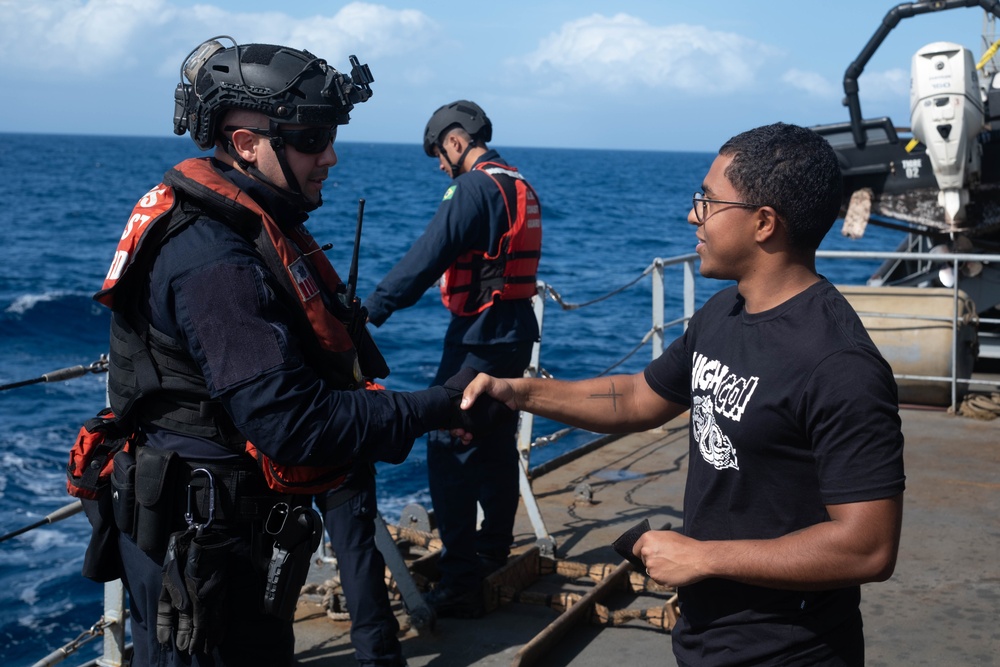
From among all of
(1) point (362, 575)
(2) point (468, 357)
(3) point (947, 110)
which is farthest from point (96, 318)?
(1) point (362, 575)

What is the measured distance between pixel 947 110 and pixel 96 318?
59.8ft

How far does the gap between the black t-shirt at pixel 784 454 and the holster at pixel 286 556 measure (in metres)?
1.07

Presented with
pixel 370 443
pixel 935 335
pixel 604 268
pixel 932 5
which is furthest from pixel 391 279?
pixel 604 268

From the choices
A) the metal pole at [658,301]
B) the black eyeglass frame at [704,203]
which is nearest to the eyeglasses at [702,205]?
the black eyeglass frame at [704,203]

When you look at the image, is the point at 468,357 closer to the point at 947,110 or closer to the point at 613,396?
the point at 613,396

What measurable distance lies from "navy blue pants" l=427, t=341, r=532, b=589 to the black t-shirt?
261 centimetres

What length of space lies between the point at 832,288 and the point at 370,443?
49.6 inches

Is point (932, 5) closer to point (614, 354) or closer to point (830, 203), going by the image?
point (830, 203)

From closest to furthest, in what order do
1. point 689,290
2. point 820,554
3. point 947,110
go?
1. point 820,554
2. point 689,290
3. point 947,110

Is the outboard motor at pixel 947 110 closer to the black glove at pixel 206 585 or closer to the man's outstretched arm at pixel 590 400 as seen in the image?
the man's outstretched arm at pixel 590 400

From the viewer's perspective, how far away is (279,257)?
2.79 meters

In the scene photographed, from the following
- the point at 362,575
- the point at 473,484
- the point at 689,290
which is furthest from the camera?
the point at 689,290

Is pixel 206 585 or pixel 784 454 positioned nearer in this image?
pixel 784 454

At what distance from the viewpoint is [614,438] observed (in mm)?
8219
